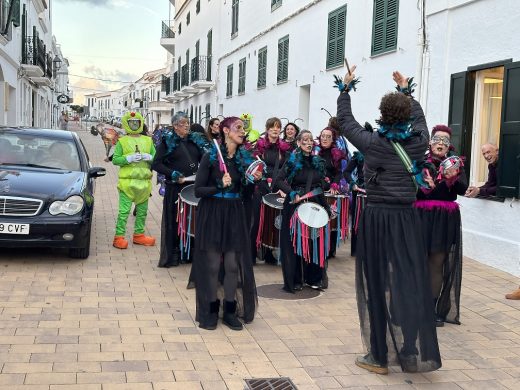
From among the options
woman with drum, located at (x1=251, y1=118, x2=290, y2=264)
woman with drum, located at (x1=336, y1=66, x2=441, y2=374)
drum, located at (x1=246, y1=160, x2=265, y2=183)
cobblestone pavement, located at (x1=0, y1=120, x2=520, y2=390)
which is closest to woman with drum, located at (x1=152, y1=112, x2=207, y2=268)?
cobblestone pavement, located at (x1=0, y1=120, x2=520, y2=390)

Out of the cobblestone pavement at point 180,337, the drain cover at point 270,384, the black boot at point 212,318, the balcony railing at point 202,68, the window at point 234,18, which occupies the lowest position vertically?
the drain cover at point 270,384

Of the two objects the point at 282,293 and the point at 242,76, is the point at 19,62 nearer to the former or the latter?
the point at 242,76

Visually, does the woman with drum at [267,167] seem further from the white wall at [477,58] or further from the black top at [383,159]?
the black top at [383,159]

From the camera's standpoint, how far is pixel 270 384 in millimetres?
4363

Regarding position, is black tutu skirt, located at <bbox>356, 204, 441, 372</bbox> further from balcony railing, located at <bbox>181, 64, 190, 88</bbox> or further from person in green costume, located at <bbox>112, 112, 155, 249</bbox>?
balcony railing, located at <bbox>181, 64, 190, 88</bbox>

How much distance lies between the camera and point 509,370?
4805mm

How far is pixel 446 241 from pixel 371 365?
5.56 feet

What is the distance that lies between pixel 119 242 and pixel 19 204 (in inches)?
71.7

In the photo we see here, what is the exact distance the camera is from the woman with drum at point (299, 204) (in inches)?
267

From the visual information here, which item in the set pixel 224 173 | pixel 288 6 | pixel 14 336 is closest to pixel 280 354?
pixel 224 173

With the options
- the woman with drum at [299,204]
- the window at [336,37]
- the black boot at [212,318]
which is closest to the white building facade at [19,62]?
the window at [336,37]

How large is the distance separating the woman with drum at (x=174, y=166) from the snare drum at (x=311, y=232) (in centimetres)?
169

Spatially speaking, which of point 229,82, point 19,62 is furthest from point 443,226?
point 19,62

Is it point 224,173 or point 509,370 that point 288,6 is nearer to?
point 224,173
